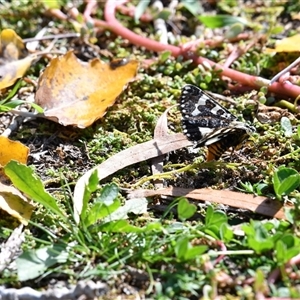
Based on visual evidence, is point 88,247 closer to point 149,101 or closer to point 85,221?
point 85,221

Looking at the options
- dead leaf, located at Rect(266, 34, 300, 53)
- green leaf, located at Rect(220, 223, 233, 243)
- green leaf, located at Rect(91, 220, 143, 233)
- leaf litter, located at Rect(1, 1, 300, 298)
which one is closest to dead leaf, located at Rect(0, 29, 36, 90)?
leaf litter, located at Rect(1, 1, 300, 298)

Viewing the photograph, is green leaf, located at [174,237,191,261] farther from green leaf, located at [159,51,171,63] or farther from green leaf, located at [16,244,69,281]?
green leaf, located at [159,51,171,63]

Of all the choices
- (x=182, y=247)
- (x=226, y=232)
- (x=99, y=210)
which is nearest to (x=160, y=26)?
(x=99, y=210)

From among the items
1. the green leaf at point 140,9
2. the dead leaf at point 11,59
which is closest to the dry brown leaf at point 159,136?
the dead leaf at point 11,59

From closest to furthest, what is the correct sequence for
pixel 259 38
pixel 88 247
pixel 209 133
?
pixel 88 247
pixel 209 133
pixel 259 38

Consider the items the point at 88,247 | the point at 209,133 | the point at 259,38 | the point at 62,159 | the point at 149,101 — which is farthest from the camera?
the point at 259,38

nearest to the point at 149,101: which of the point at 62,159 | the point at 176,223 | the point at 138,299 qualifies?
the point at 62,159

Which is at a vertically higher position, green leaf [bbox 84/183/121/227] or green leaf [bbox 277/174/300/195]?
green leaf [bbox 84/183/121/227]

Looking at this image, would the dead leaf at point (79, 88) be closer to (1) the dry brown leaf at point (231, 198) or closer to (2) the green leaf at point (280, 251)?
(1) the dry brown leaf at point (231, 198)
